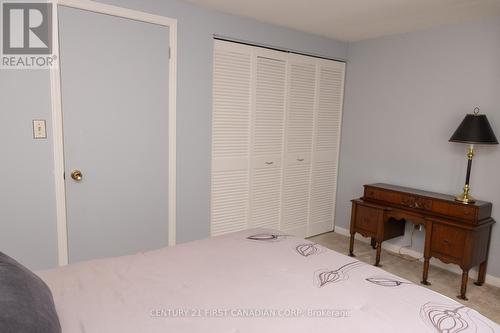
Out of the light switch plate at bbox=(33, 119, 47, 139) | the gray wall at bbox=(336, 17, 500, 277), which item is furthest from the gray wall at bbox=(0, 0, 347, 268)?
the gray wall at bbox=(336, 17, 500, 277)

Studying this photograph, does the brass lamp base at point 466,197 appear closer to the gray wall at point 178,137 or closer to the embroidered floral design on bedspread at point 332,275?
the embroidered floral design on bedspread at point 332,275

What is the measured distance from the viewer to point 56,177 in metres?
2.39

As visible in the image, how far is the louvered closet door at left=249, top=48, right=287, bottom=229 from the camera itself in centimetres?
338

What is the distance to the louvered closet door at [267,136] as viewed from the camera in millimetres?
3375

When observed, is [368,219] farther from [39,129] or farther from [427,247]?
[39,129]

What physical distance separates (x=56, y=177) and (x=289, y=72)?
2347 mm

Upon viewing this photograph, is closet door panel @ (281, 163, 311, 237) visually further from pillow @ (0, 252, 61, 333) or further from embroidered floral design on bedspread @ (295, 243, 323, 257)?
A: pillow @ (0, 252, 61, 333)

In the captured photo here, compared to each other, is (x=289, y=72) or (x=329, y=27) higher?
(x=329, y=27)

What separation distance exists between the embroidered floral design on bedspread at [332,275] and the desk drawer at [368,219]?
1.76 m

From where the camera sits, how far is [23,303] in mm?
1017

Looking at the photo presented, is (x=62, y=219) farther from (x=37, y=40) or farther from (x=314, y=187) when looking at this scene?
(x=314, y=187)

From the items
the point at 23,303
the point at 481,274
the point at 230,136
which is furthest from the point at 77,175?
the point at 481,274

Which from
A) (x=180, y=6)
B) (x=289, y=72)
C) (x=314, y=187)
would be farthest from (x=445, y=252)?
(x=180, y=6)

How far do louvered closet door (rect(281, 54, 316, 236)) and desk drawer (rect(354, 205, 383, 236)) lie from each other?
671 millimetres
